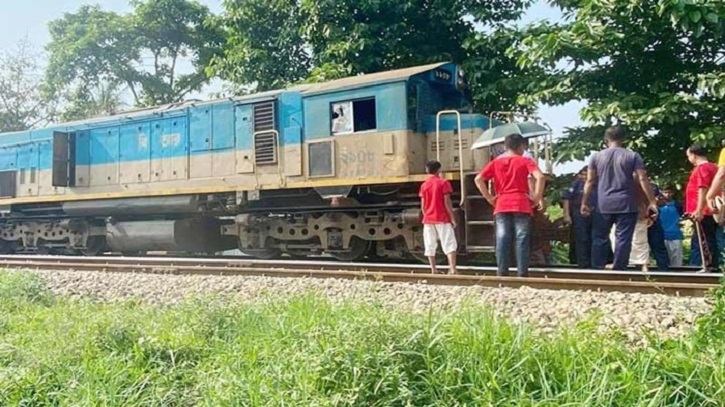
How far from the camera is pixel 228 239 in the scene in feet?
35.2

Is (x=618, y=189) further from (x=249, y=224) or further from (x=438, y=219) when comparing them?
(x=249, y=224)

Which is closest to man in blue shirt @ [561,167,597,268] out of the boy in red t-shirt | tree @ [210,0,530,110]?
the boy in red t-shirt

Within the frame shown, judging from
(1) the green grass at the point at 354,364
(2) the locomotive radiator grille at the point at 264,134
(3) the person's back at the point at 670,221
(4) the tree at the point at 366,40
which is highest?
(4) the tree at the point at 366,40

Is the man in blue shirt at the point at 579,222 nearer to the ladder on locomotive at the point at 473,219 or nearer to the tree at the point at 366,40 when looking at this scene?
the ladder on locomotive at the point at 473,219

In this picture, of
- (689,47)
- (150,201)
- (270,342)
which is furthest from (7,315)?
(689,47)

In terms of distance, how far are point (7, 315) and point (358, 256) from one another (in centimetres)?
474

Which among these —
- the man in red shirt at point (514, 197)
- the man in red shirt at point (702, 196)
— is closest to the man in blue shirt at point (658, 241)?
the man in red shirt at point (702, 196)

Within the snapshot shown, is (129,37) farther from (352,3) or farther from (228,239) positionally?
(228,239)

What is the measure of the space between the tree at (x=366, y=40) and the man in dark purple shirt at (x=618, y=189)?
16.1 feet

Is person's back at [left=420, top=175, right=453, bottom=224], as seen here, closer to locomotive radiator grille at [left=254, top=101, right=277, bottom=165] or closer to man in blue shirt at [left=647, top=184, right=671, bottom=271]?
man in blue shirt at [left=647, top=184, right=671, bottom=271]

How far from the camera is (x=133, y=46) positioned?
24.6m

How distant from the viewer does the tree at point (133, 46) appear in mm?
24094

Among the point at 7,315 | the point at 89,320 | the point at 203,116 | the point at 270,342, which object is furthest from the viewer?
the point at 203,116

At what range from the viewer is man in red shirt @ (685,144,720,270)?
625 centimetres
